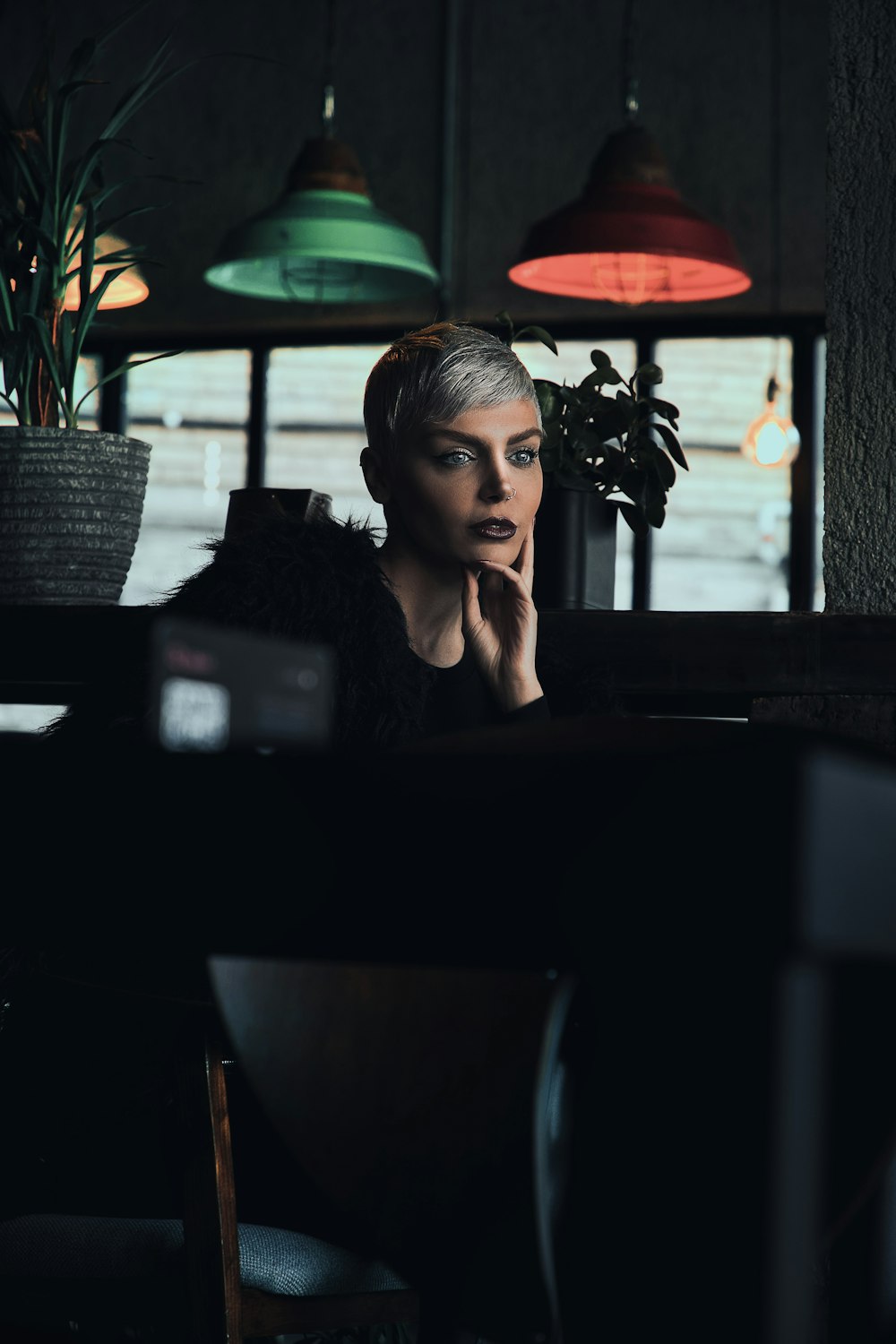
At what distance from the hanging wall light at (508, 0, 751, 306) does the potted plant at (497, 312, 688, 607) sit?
1.38 meters

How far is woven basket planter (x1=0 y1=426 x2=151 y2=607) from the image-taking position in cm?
201


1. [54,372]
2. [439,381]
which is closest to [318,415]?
[54,372]

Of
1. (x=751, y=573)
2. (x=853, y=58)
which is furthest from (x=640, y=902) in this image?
(x=751, y=573)

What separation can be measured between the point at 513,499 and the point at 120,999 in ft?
2.31

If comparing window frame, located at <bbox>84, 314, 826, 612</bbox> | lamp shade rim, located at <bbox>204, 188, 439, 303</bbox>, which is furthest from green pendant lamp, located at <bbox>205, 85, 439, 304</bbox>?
window frame, located at <bbox>84, 314, 826, 612</bbox>

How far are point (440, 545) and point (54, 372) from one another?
2.19 feet

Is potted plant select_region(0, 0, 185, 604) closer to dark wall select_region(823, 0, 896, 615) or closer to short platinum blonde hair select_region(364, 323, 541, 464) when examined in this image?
short platinum blonde hair select_region(364, 323, 541, 464)

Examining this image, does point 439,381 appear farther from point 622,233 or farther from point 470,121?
point 470,121

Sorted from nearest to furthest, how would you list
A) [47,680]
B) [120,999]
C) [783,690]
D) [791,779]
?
[791,779], [120,999], [783,690], [47,680]

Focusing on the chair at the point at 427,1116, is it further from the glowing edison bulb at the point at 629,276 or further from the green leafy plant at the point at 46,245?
the glowing edison bulb at the point at 629,276

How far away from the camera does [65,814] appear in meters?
0.33

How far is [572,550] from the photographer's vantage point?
6.28 feet

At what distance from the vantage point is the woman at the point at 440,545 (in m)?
1.65

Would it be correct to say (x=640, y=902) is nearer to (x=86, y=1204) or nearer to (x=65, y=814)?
(x=65, y=814)
